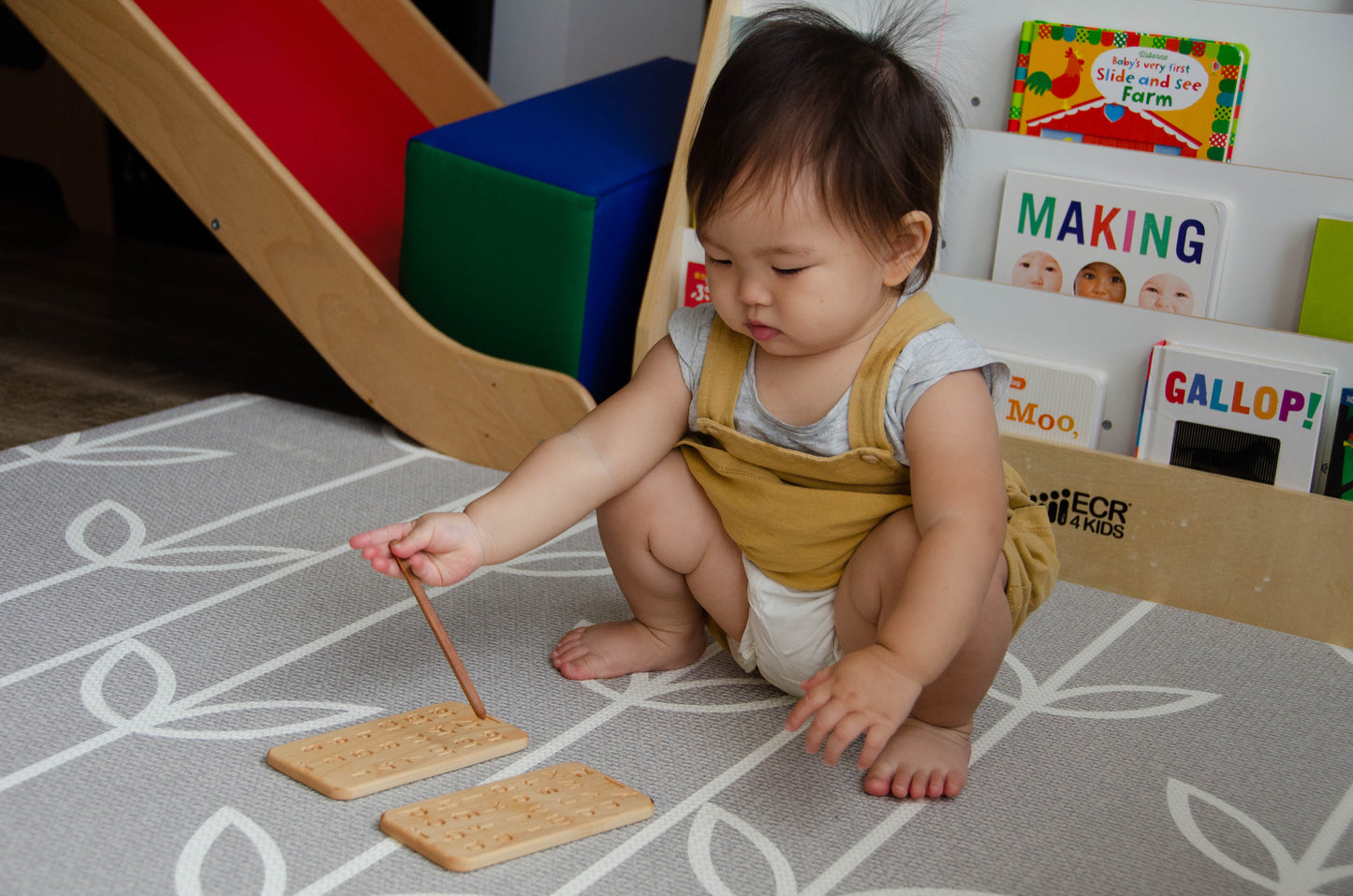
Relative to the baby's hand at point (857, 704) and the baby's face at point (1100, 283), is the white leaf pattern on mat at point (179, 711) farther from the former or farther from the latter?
the baby's face at point (1100, 283)

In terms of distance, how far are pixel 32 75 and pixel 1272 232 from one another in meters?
1.86

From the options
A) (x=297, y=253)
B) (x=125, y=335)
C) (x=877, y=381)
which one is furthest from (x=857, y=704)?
(x=125, y=335)

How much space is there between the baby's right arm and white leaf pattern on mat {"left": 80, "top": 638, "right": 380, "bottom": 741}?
0.42ft

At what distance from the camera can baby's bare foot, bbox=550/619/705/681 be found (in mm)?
913

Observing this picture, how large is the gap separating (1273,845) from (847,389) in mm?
381

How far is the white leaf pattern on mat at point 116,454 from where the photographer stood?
4.01ft

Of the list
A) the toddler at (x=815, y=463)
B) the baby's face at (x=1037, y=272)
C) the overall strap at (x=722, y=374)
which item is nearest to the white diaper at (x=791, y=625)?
the toddler at (x=815, y=463)

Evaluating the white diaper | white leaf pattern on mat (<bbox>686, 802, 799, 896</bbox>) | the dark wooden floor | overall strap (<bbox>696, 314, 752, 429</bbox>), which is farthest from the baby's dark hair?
the dark wooden floor

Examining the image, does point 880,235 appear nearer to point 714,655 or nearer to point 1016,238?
point 714,655

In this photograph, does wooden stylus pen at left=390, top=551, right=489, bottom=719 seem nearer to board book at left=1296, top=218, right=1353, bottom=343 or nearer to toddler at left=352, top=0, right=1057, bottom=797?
toddler at left=352, top=0, right=1057, bottom=797

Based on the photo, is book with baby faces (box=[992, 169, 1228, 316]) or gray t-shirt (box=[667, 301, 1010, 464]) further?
book with baby faces (box=[992, 169, 1228, 316])

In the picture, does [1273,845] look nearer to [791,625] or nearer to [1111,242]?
[791,625]

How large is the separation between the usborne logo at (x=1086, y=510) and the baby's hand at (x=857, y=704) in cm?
49

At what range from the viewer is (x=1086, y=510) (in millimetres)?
1130
